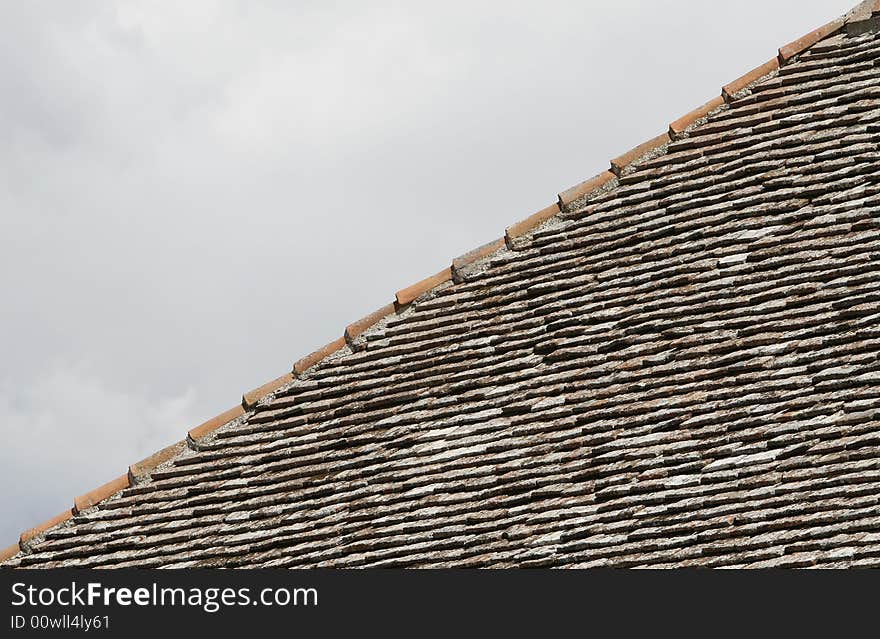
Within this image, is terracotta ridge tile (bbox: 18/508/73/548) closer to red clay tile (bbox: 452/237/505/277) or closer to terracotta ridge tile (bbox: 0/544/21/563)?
terracotta ridge tile (bbox: 0/544/21/563)

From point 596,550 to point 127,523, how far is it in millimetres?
3085

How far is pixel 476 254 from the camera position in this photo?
998 cm

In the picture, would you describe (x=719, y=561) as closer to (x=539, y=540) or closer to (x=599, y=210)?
(x=539, y=540)

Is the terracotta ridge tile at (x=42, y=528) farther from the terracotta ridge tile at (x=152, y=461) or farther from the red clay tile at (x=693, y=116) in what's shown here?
the red clay tile at (x=693, y=116)

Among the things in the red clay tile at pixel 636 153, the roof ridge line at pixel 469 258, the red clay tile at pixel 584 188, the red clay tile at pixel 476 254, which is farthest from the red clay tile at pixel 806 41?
the red clay tile at pixel 476 254

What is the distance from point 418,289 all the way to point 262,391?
4.35 feet

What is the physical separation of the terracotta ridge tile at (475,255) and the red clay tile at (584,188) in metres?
0.54

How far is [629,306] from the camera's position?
A: 9195 millimetres

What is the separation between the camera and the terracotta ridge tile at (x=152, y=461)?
9.16 meters

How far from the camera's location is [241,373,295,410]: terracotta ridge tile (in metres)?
9.48

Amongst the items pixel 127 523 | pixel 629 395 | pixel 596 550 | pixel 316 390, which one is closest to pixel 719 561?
pixel 596 550

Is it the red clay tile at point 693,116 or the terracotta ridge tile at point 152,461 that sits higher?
the red clay tile at point 693,116

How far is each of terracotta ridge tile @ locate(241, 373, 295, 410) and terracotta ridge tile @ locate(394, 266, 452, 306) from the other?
0.96 m

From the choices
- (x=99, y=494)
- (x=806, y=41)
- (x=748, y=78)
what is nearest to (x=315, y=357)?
(x=99, y=494)
